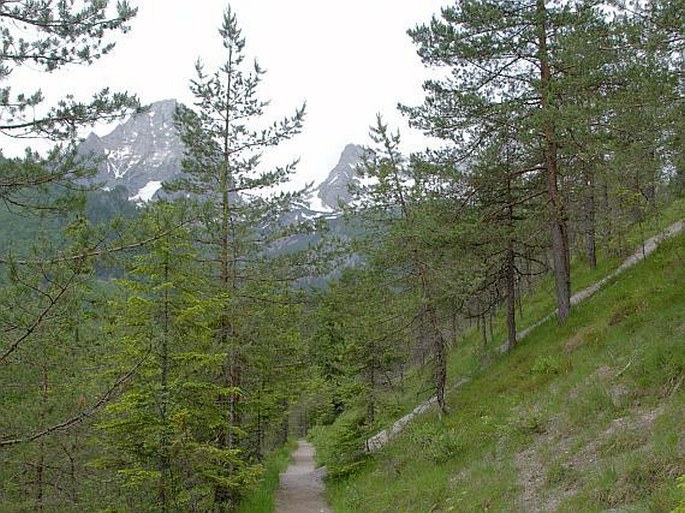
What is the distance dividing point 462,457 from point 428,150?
8402mm

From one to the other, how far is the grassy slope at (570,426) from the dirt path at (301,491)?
775 mm

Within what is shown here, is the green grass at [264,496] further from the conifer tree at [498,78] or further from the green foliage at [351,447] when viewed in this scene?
the conifer tree at [498,78]

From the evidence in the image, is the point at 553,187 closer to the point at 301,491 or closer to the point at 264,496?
the point at 264,496

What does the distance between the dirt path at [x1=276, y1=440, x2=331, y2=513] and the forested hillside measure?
2.44 ft

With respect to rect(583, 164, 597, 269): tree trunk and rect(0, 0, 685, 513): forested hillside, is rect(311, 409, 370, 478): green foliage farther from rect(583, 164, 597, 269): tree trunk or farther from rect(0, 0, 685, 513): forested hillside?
rect(583, 164, 597, 269): tree trunk

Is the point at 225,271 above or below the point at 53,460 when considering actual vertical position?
above

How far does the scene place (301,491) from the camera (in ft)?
63.5

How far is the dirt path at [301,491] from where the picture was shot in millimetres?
16438

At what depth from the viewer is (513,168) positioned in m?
17.1

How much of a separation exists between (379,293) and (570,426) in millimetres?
7245

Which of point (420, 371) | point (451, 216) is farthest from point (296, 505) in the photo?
point (451, 216)

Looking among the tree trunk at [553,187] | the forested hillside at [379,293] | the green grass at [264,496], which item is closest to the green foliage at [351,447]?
the forested hillside at [379,293]

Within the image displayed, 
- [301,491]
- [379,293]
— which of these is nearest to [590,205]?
[379,293]

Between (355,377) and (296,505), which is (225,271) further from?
(296,505)
